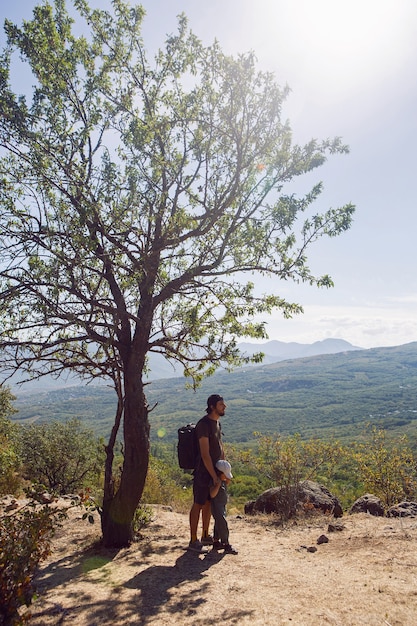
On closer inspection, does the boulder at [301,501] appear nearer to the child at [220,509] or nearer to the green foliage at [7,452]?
the child at [220,509]

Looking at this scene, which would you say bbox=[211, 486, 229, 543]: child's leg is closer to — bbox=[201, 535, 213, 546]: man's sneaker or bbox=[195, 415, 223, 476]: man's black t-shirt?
bbox=[201, 535, 213, 546]: man's sneaker

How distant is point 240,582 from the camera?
5.83 m

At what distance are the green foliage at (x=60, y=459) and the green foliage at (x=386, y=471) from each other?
16260 mm

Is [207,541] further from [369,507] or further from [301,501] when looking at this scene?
[369,507]

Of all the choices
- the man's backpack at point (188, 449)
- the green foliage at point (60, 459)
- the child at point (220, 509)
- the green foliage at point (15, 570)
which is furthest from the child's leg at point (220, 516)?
the green foliage at point (60, 459)

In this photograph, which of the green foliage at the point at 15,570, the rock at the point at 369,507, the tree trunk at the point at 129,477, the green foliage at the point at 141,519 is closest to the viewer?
the green foliage at the point at 15,570

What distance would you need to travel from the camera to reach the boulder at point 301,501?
10945mm

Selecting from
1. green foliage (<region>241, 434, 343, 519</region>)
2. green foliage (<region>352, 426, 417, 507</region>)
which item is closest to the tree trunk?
green foliage (<region>241, 434, 343, 519</region>)

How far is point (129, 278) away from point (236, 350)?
2.68 m

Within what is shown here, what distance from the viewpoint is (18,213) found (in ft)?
24.5

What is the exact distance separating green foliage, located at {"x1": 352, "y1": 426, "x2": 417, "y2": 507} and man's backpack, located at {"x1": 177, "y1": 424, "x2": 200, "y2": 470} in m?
8.82

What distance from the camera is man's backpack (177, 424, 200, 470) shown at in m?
7.50

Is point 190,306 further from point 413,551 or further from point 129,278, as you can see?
point 413,551

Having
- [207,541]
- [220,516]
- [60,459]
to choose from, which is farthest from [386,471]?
[60,459]
